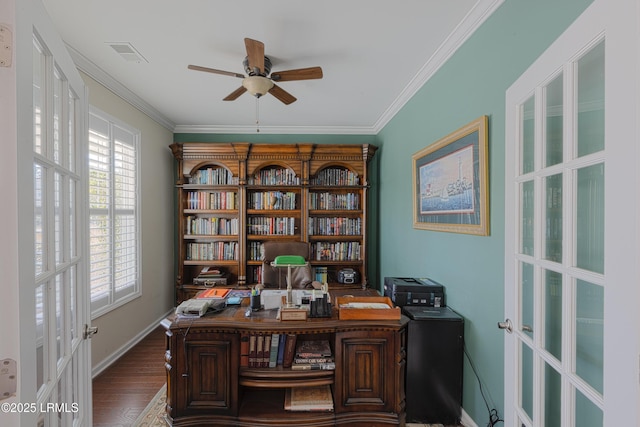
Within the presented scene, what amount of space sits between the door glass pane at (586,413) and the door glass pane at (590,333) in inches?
2.6

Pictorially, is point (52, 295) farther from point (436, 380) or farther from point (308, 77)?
point (436, 380)

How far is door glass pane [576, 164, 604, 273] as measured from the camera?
0.83 m

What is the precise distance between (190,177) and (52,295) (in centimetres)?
314

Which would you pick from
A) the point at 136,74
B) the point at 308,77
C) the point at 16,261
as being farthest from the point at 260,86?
the point at 16,261

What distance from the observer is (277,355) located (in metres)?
1.83

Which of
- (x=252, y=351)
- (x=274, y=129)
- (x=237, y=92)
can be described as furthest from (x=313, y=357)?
(x=274, y=129)

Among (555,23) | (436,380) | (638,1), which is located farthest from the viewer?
(436,380)

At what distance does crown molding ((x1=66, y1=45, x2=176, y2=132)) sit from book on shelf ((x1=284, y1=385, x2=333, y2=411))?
305 cm

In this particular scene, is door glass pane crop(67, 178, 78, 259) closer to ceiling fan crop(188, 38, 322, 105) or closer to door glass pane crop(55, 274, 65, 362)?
door glass pane crop(55, 274, 65, 362)

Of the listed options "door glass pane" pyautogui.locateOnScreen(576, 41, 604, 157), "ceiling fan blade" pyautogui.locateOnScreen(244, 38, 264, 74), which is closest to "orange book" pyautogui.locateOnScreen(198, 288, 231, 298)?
"ceiling fan blade" pyautogui.locateOnScreen(244, 38, 264, 74)

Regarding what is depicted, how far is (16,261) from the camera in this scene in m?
0.71

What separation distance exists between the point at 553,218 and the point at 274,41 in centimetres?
203

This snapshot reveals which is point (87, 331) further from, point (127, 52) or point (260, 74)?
point (127, 52)

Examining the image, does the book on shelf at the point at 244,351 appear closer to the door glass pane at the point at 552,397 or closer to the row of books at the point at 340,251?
the door glass pane at the point at 552,397
